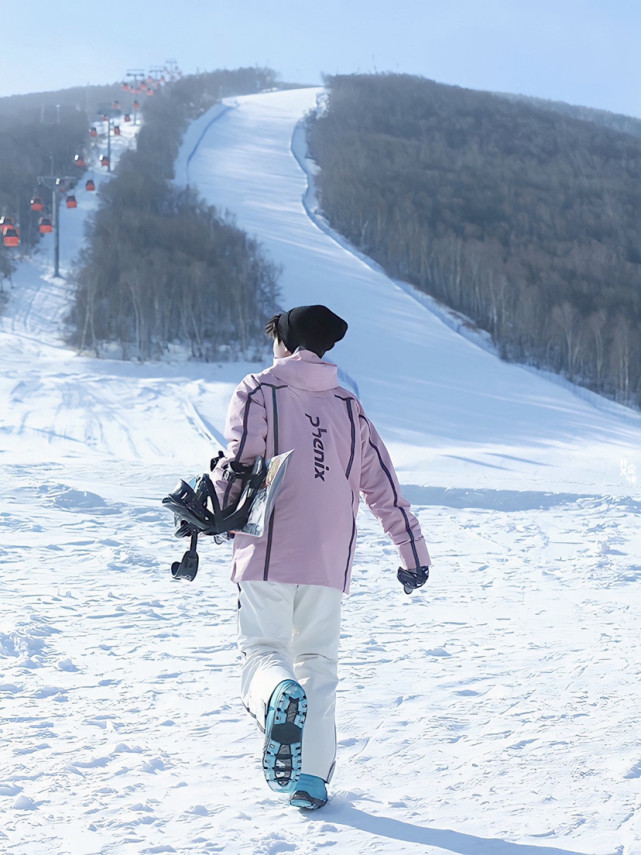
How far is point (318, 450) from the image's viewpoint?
2.83m

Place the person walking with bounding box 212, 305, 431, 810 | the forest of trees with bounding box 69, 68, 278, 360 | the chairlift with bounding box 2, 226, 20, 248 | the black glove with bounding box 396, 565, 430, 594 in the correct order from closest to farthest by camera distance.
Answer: the person walking with bounding box 212, 305, 431, 810 → the black glove with bounding box 396, 565, 430, 594 → the chairlift with bounding box 2, 226, 20, 248 → the forest of trees with bounding box 69, 68, 278, 360

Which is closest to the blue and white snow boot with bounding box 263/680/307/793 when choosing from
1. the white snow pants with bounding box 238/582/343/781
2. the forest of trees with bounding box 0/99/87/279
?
the white snow pants with bounding box 238/582/343/781

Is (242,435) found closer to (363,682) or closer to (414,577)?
(414,577)

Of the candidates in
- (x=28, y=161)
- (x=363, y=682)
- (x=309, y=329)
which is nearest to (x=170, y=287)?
(x=28, y=161)

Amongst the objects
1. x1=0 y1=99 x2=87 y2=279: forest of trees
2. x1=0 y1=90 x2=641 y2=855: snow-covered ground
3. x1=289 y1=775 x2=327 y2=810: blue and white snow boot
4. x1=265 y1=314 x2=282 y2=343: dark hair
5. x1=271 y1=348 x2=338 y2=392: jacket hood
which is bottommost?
x1=0 y1=90 x2=641 y2=855: snow-covered ground

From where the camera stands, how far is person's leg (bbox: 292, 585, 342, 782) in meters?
2.72

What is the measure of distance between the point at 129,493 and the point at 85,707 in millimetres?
5174

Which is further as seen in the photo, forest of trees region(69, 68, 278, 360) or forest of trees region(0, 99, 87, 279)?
forest of trees region(0, 99, 87, 279)

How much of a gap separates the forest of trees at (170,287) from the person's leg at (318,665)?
26.1m

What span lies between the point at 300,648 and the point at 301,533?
0.37m

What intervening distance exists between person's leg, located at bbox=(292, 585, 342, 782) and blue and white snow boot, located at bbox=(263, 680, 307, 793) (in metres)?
0.19

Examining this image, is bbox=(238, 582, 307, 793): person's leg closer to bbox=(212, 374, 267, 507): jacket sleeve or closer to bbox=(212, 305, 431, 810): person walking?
bbox=(212, 305, 431, 810): person walking

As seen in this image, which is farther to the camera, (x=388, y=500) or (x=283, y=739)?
(x=388, y=500)

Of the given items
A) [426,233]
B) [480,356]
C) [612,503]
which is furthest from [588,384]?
[612,503]
